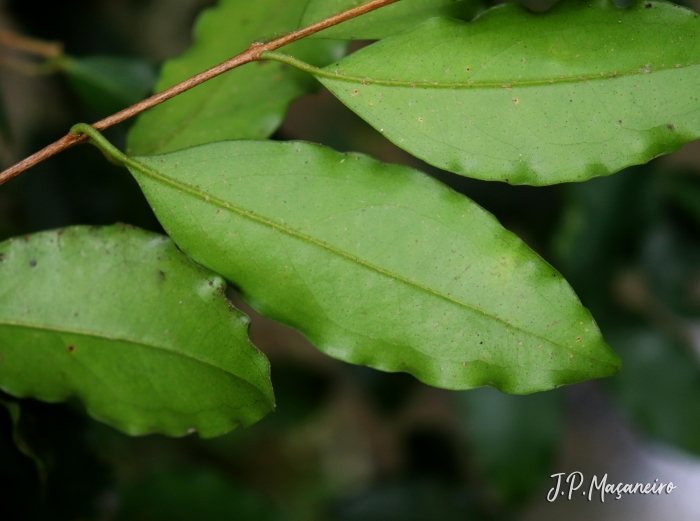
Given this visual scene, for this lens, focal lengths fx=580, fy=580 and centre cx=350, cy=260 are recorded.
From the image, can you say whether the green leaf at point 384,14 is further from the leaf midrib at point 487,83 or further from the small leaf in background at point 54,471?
the small leaf in background at point 54,471

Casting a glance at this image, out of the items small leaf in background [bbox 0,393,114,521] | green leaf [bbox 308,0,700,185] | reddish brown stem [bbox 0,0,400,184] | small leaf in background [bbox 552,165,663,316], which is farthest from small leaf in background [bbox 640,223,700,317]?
small leaf in background [bbox 0,393,114,521]

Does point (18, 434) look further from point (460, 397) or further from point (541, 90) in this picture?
point (460, 397)

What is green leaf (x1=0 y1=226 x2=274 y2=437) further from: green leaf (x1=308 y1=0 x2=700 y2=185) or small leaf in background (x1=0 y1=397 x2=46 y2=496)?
green leaf (x1=308 y1=0 x2=700 y2=185)

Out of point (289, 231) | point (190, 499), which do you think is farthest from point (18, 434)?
point (190, 499)

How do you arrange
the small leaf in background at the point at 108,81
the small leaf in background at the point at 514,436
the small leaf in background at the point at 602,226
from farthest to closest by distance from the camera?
the small leaf in background at the point at 514,436
the small leaf in background at the point at 602,226
the small leaf in background at the point at 108,81

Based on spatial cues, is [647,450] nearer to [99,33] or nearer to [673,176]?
[673,176]

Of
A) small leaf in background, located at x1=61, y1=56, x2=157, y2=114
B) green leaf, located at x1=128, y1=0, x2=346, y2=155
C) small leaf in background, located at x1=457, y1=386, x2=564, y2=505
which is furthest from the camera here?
small leaf in background, located at x1=457, y1=386, x2=564, y2=505

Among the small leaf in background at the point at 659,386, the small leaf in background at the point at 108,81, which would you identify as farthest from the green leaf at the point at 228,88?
the small leaf in background at the point at 659,386
